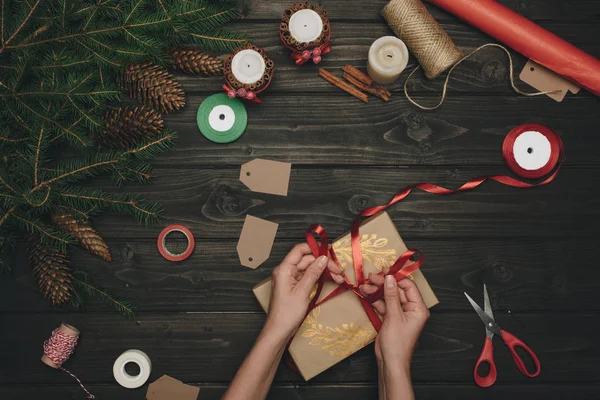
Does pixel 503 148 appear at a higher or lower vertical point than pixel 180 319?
higher

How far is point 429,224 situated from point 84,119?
37.6 inches

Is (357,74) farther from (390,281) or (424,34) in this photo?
(390,281)

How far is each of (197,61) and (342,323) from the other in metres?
0.79

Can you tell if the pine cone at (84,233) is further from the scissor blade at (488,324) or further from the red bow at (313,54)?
the scissor blade at (488,324)

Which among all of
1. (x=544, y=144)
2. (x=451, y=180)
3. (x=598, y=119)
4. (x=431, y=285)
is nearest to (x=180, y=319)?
(x=431, y=285)

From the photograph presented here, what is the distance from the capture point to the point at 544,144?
51.1 inches

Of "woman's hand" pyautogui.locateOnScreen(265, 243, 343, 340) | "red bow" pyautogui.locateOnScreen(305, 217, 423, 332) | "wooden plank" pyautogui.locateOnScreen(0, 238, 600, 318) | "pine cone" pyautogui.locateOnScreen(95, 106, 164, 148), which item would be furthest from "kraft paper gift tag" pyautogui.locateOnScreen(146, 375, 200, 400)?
"pine cone" pyautogui.locateOnScreen(95, 106, 164, 148)

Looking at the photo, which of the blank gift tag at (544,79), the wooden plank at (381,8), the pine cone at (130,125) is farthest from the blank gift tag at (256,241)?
the blank gift tag at (544,79)

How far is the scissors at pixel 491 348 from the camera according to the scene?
128 cm

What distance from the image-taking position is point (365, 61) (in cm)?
131

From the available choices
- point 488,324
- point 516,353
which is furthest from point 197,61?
point 516,353

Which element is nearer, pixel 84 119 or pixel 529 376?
pixel 84 119

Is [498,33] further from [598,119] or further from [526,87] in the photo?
[598,119]

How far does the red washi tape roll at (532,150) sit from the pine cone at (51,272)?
1.23 meters
